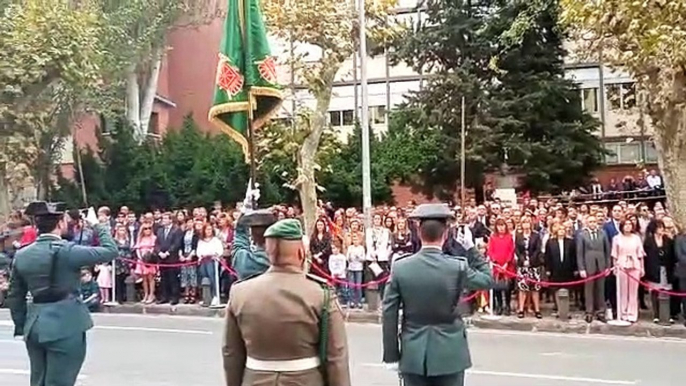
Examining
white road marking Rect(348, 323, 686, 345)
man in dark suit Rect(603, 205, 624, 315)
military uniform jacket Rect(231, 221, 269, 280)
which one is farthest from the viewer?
man in dark suit Rect(603, 205, 624, 315)

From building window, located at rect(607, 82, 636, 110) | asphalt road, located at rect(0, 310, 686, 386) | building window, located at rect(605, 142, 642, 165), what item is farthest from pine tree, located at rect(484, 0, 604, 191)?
building window, located at rect(605, 142, 642, 165)

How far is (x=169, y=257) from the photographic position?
2111 centimetres

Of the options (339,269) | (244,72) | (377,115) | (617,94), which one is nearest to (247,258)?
(244,72)

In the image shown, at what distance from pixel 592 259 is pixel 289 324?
12624 mm

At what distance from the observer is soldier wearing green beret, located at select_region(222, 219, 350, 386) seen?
5.46m

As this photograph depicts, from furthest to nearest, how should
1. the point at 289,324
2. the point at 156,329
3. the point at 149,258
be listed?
the point at 149,258 < the point at 156,329 < the point at 289,324

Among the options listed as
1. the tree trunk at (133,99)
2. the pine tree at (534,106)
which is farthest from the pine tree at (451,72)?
the tree trunk at (133,99)

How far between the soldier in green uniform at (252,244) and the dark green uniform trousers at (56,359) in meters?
1.35

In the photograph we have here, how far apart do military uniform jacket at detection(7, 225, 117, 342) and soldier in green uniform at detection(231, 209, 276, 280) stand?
0.97m

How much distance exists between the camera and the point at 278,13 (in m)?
25.8

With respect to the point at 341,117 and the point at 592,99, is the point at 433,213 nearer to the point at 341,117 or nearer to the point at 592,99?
the point at 592,99

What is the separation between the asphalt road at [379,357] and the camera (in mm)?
12148

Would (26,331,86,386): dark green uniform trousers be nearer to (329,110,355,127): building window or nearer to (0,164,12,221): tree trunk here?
(0,164,12,221): tree trunk

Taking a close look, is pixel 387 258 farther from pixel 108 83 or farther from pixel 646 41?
pixel 108 83
